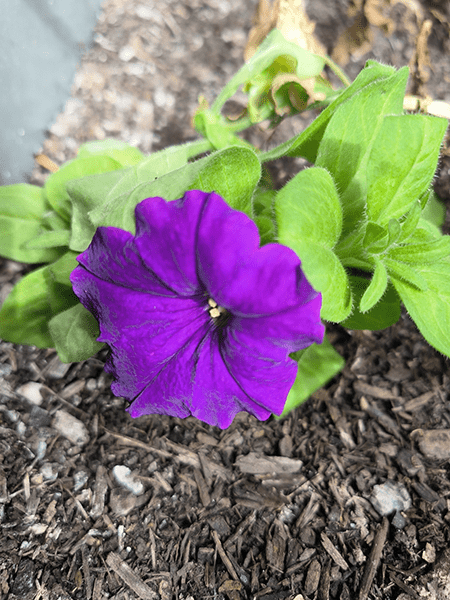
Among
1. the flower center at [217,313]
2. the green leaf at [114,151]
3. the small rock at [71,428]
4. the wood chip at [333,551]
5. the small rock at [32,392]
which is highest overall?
the green leaf at [114,151]

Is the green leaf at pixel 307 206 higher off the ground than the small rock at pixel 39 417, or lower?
higher

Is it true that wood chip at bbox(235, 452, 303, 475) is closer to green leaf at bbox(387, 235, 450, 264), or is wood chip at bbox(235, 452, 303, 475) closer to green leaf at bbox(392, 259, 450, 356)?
green leaf at bbox(392, 259, 450, 356)

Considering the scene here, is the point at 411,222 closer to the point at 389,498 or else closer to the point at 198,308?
the point at 198,308

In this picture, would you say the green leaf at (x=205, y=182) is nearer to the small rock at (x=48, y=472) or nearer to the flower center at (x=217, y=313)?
the flower center at (x=217, y=313)

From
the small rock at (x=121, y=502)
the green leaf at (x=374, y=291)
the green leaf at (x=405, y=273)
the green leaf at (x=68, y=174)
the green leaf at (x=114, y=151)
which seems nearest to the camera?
the green leaf at (x=374, y=291)

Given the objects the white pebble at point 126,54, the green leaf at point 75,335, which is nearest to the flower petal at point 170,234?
the green leaf at point 75,335

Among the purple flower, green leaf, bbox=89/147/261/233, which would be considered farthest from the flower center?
green leaf, bbox=89/147/261/233

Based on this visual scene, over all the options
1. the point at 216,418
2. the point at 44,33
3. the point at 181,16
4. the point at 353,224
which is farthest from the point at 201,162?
the point at 181,16
